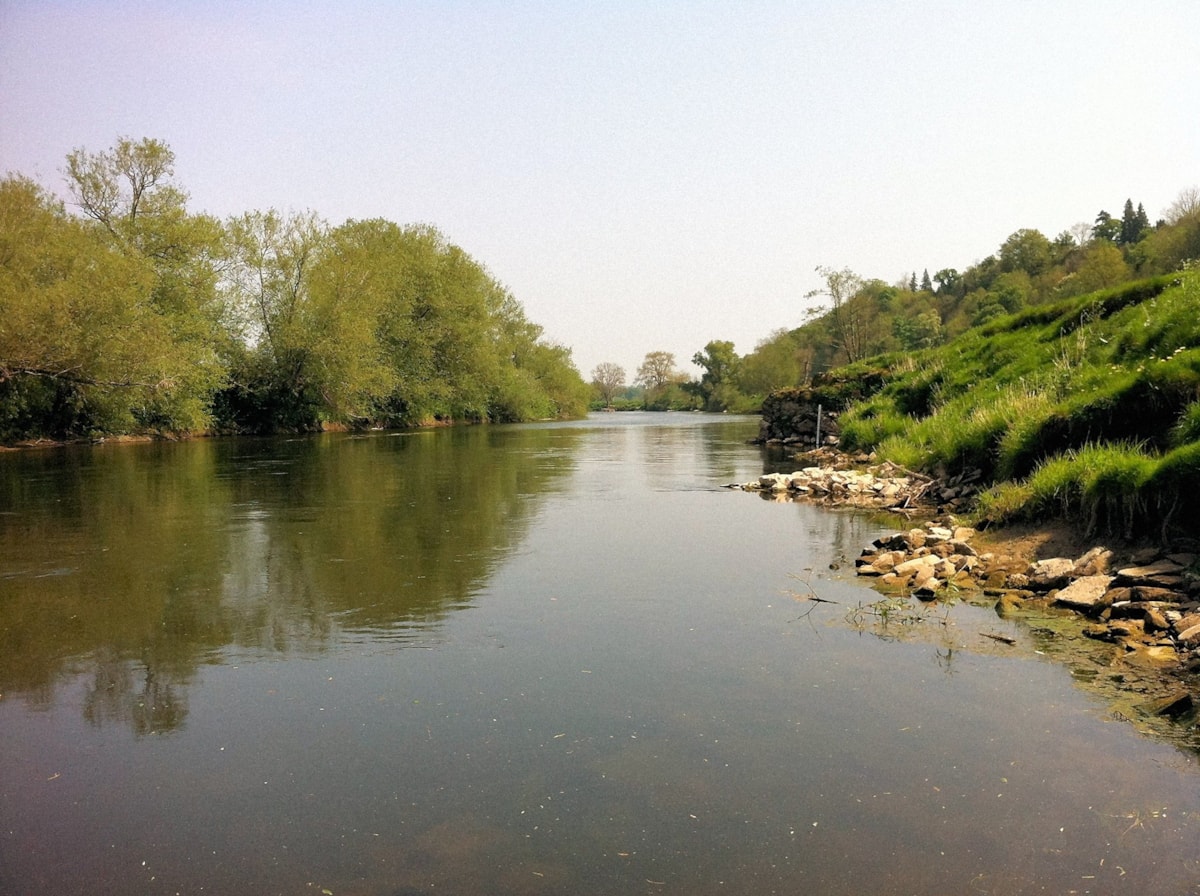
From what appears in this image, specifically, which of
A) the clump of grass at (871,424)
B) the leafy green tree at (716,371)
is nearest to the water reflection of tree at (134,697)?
the clump of grass at (871,424)

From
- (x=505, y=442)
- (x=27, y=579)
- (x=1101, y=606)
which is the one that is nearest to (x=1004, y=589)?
(x=1101, y=606)

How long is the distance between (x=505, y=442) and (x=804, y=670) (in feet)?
121

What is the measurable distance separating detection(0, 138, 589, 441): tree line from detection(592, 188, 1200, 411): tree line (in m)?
29.0

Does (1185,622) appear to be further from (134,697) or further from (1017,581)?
(134,697)

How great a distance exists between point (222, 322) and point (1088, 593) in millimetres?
48448

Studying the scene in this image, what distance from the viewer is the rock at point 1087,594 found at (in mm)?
8375

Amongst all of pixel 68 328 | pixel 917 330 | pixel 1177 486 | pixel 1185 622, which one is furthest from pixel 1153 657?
pixel 917 330

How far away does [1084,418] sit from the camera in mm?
13039

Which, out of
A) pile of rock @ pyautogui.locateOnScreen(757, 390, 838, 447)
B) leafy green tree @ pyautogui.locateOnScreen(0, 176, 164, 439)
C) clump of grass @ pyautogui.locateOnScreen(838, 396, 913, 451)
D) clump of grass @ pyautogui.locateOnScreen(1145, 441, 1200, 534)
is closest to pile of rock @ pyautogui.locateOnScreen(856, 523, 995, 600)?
clump of grass @ pyautogui.locateOnScreen(1145, 441, 1200, 534)

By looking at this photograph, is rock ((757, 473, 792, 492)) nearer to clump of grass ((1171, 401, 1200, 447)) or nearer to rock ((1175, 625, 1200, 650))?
clump of grass ((1171, 401, 1200, 447))

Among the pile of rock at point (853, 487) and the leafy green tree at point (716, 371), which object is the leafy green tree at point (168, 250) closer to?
the pile of rock at point (853, 487)

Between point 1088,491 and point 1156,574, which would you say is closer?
point 1156,574

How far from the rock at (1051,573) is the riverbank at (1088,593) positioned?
1cm

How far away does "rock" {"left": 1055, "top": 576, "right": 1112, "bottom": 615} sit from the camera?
8375 mm
